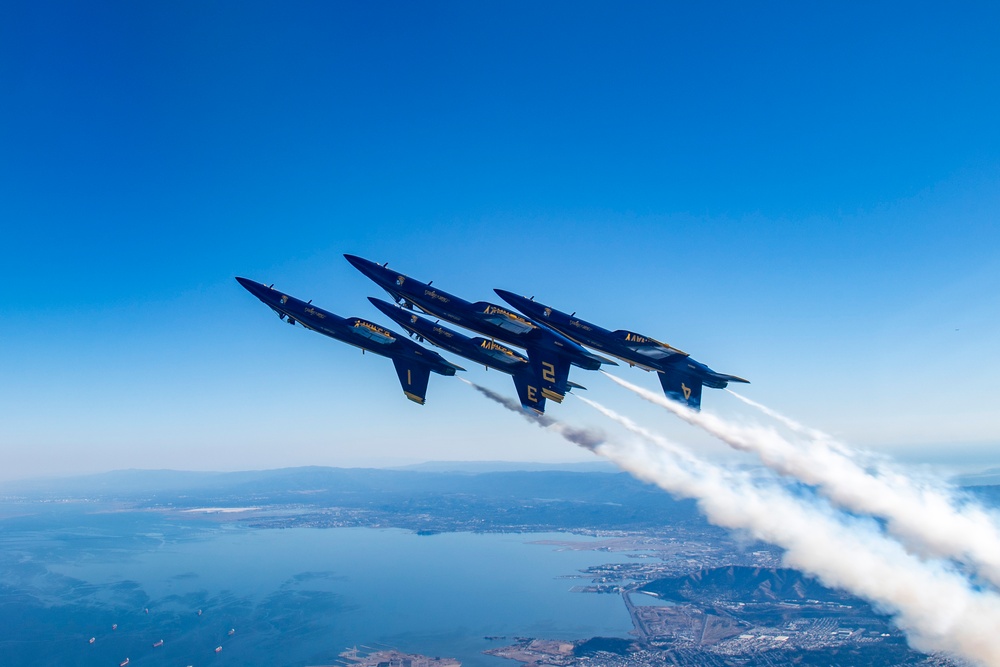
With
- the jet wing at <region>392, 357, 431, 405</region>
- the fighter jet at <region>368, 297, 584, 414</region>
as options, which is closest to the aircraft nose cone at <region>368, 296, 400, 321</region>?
the fighter jet at <region>368, 297, 584, 414</region>

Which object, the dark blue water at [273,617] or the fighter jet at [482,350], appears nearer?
the fighter jet at [482,350]

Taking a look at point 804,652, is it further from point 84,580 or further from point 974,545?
point 84,580

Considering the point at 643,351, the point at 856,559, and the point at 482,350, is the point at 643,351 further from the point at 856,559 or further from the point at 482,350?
the point at 856,559

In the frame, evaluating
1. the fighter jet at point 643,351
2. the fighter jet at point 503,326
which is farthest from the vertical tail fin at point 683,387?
the fighter jet at point 503,326

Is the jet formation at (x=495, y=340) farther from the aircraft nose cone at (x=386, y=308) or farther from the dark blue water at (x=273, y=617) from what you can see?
the dark blue water at (x=273, y=617)

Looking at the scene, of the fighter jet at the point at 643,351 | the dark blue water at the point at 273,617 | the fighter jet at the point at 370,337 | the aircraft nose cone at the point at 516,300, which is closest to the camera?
the fighter jet at the point at 643,351

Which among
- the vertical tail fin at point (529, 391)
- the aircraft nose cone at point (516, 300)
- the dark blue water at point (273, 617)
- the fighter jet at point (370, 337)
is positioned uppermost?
the aircraft nose cone at point (516, 300)

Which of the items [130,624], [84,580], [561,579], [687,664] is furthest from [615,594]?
[84,580]
